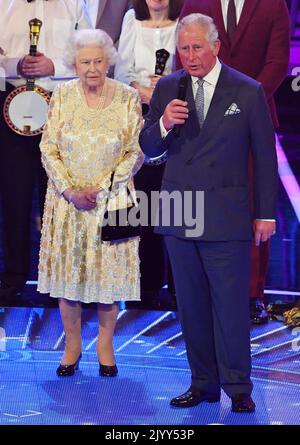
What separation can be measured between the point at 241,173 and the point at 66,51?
3.76 feet

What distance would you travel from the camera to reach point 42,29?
259 inches

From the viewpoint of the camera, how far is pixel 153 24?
654cm

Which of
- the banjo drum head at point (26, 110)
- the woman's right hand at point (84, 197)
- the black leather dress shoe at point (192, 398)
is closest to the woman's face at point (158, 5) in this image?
the banjo drum head at point (26, 110)

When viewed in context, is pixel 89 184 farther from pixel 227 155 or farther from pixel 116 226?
pixel 227 155

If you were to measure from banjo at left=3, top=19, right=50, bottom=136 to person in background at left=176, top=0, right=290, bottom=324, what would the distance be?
0.84 meters

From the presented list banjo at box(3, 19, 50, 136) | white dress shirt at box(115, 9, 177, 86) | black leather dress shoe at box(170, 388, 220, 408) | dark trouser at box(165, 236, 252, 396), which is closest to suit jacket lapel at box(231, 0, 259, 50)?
white dress shirt at box(115, 9, 177, 86)

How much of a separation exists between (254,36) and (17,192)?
1.73m

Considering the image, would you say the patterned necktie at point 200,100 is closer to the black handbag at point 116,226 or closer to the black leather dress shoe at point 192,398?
the black handbag at point 116,226

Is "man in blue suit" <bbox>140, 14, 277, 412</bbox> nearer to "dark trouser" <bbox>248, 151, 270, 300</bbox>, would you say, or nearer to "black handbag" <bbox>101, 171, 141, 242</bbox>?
"black handbag" <bbox>101, 171, 141, 242</bbox>

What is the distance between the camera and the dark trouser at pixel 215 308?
4.96 m

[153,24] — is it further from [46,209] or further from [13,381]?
[13,381]

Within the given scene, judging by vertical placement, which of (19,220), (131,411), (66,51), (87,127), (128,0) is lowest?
(131,411)

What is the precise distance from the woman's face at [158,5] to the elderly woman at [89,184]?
1032 mm

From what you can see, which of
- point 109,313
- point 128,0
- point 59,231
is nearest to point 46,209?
point 59,231
